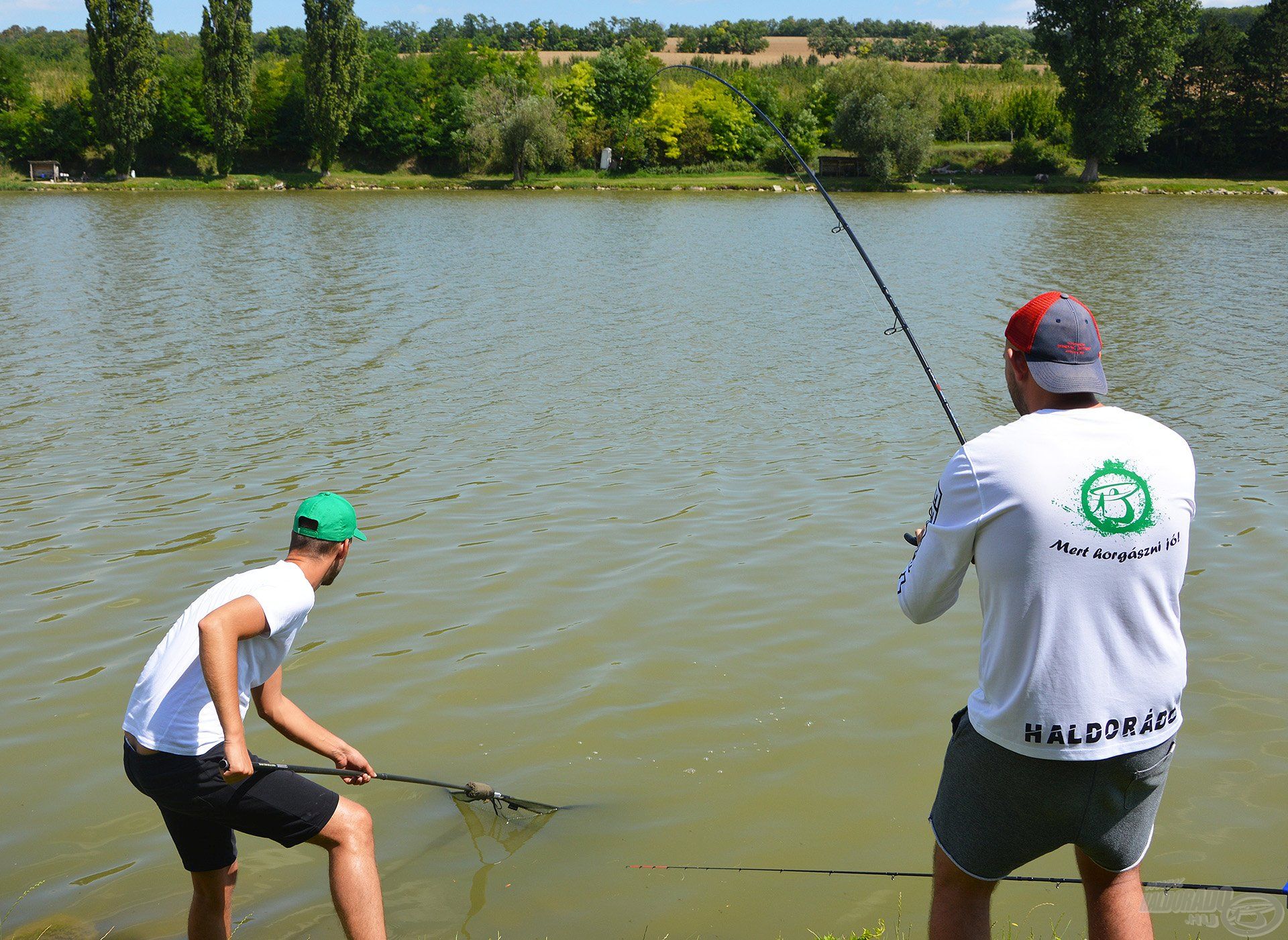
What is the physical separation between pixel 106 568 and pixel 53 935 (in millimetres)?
3862

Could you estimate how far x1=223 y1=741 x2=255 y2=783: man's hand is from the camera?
3.05 m

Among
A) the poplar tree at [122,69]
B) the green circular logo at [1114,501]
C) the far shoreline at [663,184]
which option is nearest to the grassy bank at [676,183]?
the far shoreline at [663,184]

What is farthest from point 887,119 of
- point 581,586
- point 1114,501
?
point 1114,501

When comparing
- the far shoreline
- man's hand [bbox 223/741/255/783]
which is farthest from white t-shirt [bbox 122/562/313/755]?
the far shoreline

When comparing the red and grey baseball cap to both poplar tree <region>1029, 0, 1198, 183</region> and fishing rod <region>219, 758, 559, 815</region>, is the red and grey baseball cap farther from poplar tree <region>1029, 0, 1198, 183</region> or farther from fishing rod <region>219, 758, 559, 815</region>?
poplar tree <region>1029, 0, 1198, 183</region>

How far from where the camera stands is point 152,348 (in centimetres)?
1509

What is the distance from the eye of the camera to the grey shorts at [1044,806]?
8.38 ft

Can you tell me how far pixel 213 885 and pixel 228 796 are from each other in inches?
21.4

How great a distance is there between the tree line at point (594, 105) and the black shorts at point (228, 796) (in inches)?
2447

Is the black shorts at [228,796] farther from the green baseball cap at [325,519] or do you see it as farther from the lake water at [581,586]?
the lake water at [581,586]

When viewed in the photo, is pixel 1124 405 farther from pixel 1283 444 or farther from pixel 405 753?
pixel 405 753

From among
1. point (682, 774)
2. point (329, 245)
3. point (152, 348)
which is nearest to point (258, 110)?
point (329, 245)

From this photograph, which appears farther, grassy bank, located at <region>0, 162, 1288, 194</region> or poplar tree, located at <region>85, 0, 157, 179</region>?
grassy bank, located at <region>0, 162, 1288, 194</region>

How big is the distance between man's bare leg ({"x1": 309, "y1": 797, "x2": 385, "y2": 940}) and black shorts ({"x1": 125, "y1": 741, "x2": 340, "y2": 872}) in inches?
2.0
